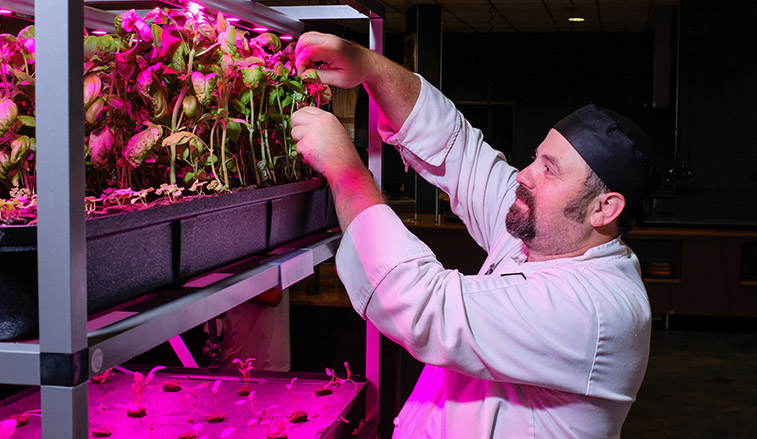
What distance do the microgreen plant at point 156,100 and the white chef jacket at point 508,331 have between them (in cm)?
28

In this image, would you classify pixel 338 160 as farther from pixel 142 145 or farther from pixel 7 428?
pixel 7 428

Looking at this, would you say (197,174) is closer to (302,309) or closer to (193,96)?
(193,96)

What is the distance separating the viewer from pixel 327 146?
1.09 metres

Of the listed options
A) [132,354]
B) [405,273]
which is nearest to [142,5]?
[405,273]

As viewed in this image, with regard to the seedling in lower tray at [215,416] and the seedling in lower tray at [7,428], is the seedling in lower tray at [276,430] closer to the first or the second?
the seedling in lower tray at [215,416]

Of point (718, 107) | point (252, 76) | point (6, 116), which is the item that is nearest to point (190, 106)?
point (252, 76)

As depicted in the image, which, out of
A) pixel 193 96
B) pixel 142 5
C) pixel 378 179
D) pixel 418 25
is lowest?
pixel 378 179

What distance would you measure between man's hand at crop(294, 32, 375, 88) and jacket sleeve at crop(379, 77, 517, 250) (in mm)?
203

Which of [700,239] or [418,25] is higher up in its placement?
[418,25]

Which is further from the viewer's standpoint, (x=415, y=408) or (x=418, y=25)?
(x=418, y=25)

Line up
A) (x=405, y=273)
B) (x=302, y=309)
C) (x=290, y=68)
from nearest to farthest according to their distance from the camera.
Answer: (x=405, y=273)
(x=290, y=68)
(x=302, y=309)

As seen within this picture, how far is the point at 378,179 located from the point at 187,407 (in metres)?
0.58

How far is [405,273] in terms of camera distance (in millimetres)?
1060

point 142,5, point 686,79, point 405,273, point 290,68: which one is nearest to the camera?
point 405,273
